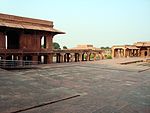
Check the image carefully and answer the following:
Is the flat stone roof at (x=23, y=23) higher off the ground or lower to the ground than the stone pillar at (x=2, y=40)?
higher

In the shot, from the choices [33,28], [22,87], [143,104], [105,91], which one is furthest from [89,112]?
[33,28]

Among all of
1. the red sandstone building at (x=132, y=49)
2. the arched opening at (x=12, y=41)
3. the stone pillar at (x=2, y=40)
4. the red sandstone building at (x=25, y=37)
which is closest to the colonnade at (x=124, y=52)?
the red sandstone building at (x=132, y=49)

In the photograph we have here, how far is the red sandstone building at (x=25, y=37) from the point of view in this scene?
21.8 metres

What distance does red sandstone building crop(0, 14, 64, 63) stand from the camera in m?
21.8

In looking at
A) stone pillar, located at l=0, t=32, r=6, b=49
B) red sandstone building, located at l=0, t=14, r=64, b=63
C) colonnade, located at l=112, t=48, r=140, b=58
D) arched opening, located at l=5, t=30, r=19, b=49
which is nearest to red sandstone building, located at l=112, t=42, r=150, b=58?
colonnade, located at l=112, t=48, r=140, b=58

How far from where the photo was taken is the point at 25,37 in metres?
24.2

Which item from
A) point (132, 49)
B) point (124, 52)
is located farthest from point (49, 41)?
point (132, 49)

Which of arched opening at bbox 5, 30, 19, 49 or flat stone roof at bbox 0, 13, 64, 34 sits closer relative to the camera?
flat stone roof at bbox 0, 13, 64, 34

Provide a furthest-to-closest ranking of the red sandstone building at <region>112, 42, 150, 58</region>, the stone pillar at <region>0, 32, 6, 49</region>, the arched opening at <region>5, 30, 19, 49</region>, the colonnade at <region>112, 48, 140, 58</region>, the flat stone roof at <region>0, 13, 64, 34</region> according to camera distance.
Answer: the colonnade at <region>112, 48, 140, 58</region> < the red sandstone building at <region>112, 42, 150, 58</region> < the arched opening at <region>5, 30, 19, 49</region> < the flat stone roof at <region>0, 13, 64, 34</region> < the stone pillar at <region>0, 32, 6, 49</region>

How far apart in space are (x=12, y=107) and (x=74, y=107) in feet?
8.22

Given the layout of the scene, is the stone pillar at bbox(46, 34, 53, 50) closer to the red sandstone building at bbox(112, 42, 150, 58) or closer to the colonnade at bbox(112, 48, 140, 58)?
the red sandstone building at bbox(112, 42, 150, 58)

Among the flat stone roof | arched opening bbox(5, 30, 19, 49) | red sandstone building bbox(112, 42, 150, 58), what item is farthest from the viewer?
red sandstone building bbox(112, 42, 150, 58)

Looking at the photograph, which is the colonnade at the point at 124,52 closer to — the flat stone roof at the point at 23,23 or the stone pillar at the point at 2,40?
the flat stone roof at the point at 23,23

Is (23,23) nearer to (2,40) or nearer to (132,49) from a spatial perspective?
(2,40)
